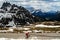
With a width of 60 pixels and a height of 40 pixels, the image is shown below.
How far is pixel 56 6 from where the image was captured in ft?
25.6

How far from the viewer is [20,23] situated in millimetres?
7977

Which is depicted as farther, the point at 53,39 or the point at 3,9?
the point at 3,9

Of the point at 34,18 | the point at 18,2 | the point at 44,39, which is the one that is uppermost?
the point at 18,2

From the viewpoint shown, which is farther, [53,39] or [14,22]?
[14,22]

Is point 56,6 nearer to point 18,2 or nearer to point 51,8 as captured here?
point 51,8

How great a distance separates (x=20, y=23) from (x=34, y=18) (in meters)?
0.48

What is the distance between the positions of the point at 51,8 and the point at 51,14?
193 millimetres

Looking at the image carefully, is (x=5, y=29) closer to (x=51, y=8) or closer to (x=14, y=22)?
(x=14, y=22)

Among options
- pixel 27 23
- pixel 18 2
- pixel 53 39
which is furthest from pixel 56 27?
pixel 18 2

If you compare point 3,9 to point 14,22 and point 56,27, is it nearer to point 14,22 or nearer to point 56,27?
point 14,22

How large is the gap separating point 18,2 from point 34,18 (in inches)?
28.8

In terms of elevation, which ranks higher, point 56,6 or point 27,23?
point 56,6

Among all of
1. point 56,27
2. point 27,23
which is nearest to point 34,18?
point 27,23

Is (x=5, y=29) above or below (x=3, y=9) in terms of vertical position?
below
